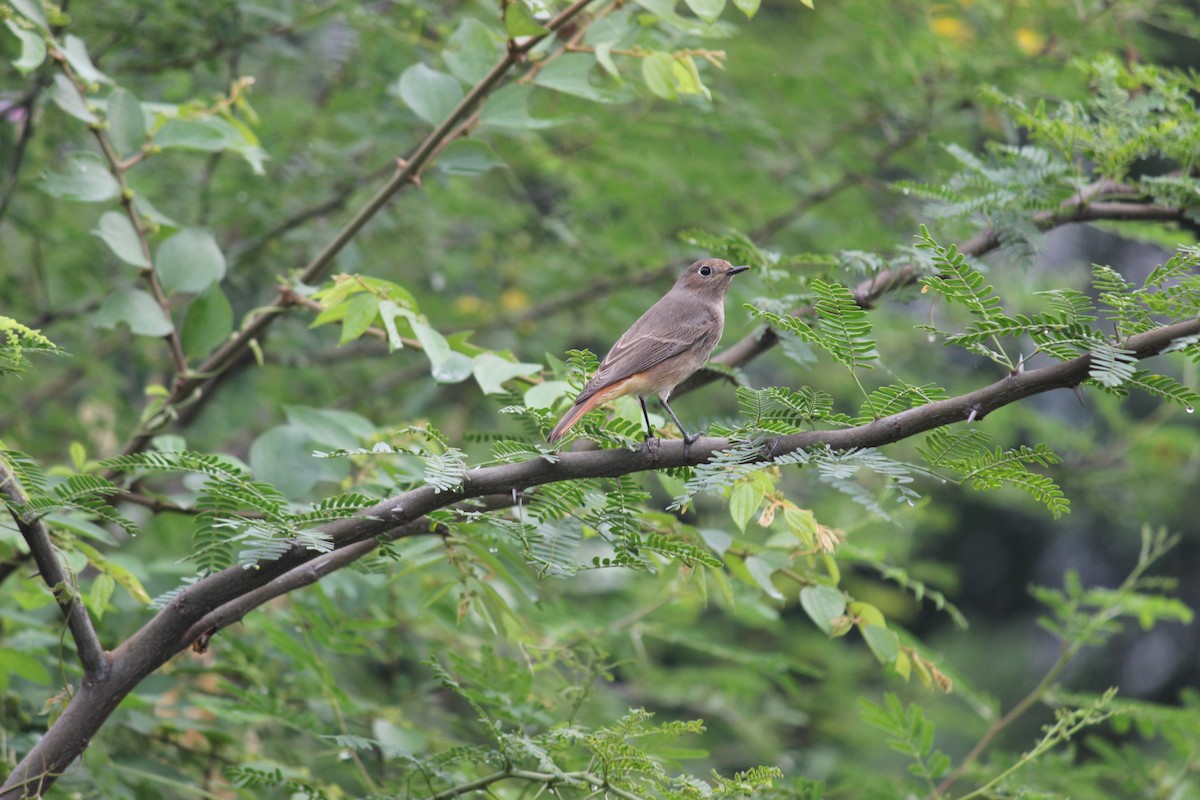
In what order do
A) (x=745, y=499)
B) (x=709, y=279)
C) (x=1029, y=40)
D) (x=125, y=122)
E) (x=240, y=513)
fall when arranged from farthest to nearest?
1. (x=1029, y=40)
2. (x=709, y=279)
3. (x=125, y=122)
4. (x=240, y=513)
5. (x=745, y=499)

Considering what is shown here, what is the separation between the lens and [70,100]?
9.30 ft

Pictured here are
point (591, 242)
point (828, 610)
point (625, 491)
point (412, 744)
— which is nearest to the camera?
point (625, 491)

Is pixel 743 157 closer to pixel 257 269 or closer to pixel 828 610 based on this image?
pixel 257 269

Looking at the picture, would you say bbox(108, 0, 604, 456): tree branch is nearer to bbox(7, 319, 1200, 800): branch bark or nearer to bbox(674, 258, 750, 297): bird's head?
bbox(7, 319, 1200, 800): branch bark

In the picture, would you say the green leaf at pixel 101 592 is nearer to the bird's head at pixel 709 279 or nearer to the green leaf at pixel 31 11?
Answer: the green leaf at pixel 31 11

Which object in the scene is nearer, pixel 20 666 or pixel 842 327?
pixel 842 327

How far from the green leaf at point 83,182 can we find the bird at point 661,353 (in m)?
1.36

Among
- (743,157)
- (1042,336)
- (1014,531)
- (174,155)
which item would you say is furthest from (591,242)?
(1014,531)

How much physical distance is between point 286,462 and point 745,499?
1.24 m

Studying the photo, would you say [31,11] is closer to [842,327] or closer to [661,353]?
[661,353]

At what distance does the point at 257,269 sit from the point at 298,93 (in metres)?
1.86

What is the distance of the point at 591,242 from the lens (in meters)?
5.39

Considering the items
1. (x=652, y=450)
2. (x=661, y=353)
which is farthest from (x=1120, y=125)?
(x=652, y=450)

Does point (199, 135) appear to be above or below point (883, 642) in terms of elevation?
above
